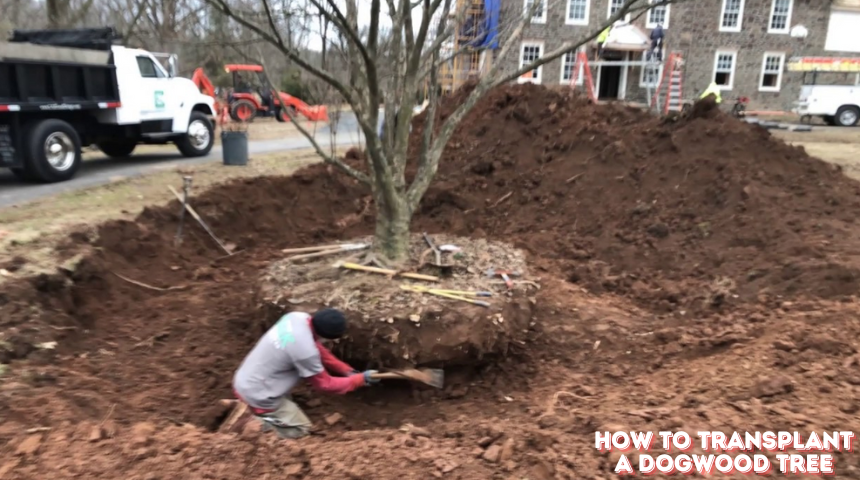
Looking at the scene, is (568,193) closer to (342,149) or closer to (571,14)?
(342,149)

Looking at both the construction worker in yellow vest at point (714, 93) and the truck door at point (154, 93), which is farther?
the truck door at point (154, 93)

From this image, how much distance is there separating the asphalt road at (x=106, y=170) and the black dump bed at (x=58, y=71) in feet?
4.00

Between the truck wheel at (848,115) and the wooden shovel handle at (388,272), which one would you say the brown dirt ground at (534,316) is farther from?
the truck wheel at (848,115)

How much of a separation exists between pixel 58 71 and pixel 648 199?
9477mm

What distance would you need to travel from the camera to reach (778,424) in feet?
9.21

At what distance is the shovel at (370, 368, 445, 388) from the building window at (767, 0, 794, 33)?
1178 inches

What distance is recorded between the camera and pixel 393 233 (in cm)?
545

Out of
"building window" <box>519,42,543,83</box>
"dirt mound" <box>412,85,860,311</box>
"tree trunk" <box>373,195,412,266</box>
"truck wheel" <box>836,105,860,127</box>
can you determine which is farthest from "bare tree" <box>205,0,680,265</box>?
"building window" <box>519,42,543,83</box>

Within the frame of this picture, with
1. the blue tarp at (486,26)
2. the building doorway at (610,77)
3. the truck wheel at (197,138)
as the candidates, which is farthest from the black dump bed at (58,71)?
the building doorway at (610,77)

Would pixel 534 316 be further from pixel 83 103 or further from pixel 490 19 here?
pixel 83 103

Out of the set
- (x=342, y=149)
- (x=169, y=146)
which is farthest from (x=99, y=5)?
(x=342, y=149)

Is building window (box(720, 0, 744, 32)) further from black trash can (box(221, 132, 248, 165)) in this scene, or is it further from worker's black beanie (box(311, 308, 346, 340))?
worker's black beanie (box(311, 308, 346, 340))

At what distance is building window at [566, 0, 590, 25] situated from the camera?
85.5ft

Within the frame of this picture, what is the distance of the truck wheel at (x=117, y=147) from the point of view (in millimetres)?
12312
